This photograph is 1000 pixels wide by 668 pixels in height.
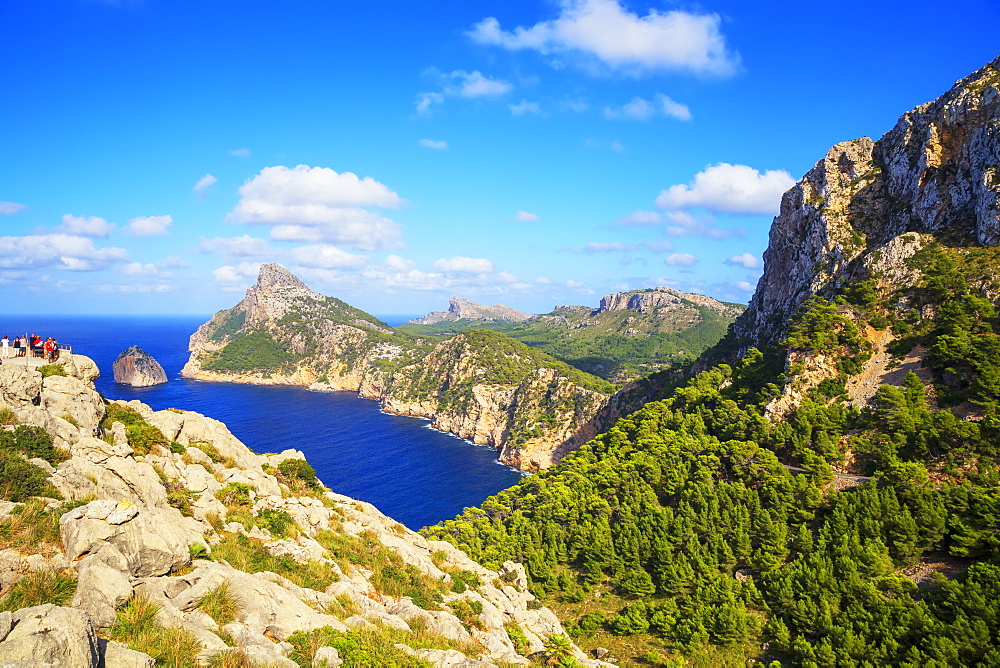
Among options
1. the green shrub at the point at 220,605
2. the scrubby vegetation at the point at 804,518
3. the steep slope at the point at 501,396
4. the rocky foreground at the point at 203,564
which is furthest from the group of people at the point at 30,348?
the steep slope at the point at 501,396

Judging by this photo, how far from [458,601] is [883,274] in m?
61.8

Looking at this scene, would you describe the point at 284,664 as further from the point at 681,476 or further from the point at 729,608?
the point at 681,476

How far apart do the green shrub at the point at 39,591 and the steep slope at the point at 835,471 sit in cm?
3483

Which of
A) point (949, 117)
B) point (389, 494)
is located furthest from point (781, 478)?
point (389, 494)

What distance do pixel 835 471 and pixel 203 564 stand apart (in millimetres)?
51332

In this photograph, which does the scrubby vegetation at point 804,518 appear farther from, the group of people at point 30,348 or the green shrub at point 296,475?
the group of people at point 30,348

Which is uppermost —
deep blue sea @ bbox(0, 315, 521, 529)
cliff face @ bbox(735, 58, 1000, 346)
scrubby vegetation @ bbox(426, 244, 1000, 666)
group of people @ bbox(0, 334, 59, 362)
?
cliff face @ bbox(735, 58, 1000, 346)

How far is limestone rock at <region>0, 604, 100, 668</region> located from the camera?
962 cm

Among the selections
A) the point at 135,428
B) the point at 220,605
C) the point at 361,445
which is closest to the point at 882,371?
the point at 220,605

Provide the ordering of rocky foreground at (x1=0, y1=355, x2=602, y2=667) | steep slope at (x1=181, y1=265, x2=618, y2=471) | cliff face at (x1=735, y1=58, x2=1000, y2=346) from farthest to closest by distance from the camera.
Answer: steep slope at (x1=181, y1=265, x2=618, y2=471) → cliff face at (x1=735, y1=58, x2=1000, y2=346) → rocky foreground at (x1=0, y1=355, x2=602, y2=667)

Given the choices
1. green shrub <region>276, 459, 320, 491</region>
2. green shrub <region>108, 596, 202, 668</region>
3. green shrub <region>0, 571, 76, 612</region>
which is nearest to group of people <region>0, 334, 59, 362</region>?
green shrub <region>276, 459, 320, 491</region>

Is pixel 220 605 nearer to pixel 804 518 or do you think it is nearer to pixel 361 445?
pixel 804 518

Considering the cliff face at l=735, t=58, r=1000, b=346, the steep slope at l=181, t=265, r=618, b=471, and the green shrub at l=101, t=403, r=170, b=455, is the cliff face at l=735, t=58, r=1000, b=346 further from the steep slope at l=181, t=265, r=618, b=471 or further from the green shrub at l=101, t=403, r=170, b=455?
the green shrub at l=101, t=403, r=170, b=455

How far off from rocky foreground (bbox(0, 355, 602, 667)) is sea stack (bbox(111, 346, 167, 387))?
179879 mm
